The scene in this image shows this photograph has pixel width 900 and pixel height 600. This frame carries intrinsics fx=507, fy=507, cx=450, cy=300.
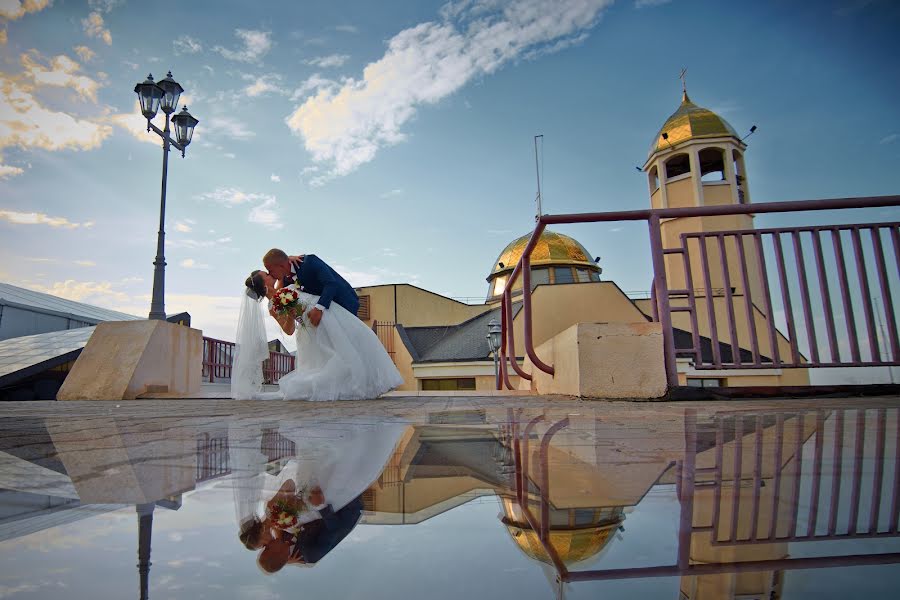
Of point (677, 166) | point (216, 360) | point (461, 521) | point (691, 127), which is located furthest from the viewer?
point (677, 166)

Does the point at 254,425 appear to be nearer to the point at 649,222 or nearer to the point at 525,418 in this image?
the point at 525,418

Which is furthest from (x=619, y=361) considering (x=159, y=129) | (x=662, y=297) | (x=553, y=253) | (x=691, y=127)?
(x=691, y=127)

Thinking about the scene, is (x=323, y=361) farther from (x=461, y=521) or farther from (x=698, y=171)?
(x=698, y=171)

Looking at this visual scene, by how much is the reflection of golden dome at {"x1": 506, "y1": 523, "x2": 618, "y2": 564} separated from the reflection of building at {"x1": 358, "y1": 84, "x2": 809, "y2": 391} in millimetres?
16756

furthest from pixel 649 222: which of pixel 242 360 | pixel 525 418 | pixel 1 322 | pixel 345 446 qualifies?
pixel 1 322

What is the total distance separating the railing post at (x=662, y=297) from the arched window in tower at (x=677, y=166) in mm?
23847

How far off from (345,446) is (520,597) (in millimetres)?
1110

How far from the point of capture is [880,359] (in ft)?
11.4

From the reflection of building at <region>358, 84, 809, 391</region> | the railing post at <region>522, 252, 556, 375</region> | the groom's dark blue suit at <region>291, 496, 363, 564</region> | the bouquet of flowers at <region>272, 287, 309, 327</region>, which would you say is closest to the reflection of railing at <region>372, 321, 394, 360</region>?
the reflection of building at <region>358, 84, 809, 391</region>

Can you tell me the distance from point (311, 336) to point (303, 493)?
199 inches

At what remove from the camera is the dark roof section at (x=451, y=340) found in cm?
2220

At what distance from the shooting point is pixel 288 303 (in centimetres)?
547

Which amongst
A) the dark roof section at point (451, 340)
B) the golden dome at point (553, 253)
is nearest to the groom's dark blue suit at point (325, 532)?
the dark roof section at point (451, 340)

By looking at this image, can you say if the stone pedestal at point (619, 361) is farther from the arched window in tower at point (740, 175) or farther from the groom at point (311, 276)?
the arched window in tower at point (740, 175)
